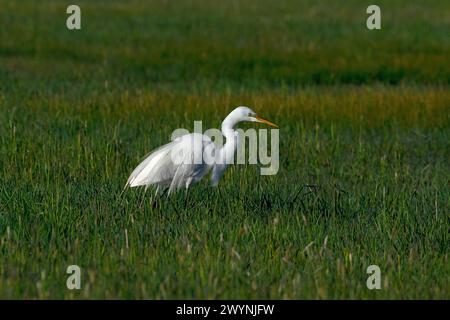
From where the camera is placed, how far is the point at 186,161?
8.85 meters

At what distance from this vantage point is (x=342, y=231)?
312 inches

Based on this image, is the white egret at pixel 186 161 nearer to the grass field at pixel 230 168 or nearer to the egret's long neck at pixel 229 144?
the egret's long neck at pixel 229 144

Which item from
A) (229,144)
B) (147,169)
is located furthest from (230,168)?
(147,169)

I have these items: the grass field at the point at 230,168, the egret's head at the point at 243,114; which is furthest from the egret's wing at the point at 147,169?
the egret's head at the point at 243,114

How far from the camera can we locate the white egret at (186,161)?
887 centimetres

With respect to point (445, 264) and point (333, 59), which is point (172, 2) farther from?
point (445, 264)

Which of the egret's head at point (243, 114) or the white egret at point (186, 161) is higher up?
the egret's head at point (243, 114)

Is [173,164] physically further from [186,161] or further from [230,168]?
[230,168]

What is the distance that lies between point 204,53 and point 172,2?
37.3ft

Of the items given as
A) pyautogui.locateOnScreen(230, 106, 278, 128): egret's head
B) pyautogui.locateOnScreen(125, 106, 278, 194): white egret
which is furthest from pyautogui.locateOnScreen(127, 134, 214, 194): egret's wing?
pyautogui.locateOnScreen(230, 106, 278, 128): egret's head

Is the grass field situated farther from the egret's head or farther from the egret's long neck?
the egret's head

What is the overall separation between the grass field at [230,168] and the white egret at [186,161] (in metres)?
0.17

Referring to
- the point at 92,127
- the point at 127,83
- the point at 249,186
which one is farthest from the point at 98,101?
the point at 249,186

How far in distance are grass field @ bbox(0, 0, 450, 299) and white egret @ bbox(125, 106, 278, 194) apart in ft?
0.55
